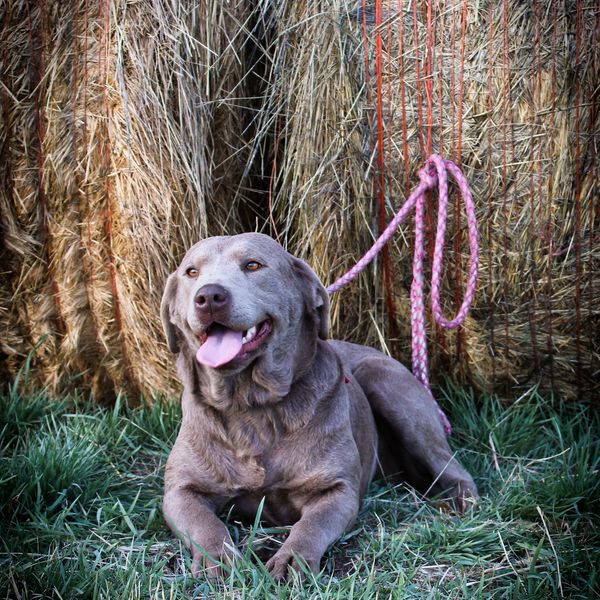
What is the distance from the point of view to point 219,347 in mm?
2656

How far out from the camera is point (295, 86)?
345 centimetres

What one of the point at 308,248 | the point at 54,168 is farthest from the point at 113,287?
the point at 308,248

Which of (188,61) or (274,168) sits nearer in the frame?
(188,61)

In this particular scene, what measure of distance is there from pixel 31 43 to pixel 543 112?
6.58 ft

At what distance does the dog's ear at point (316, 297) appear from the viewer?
2.96 metres

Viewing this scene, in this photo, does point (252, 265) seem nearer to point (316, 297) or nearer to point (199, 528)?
point (316, 297)

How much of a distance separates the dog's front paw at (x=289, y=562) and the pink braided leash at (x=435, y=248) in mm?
1097

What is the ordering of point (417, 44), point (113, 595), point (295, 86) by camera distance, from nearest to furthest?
1. point (113, 595)
2. point (417, 44)
3. point (295, 86)

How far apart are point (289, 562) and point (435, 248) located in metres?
1.43

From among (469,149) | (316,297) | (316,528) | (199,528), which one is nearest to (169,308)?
(316,297)

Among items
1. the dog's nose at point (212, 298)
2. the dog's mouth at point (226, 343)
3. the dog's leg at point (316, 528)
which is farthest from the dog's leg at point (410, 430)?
the dog's nose at point (212, 298)

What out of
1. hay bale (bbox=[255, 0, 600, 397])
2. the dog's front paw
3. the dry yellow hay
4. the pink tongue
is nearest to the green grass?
the dog's front paw

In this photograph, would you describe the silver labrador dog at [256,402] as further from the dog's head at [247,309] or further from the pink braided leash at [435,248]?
the pink braided leash at [435,248]

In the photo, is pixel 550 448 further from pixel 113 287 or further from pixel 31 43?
pixel 31 43
